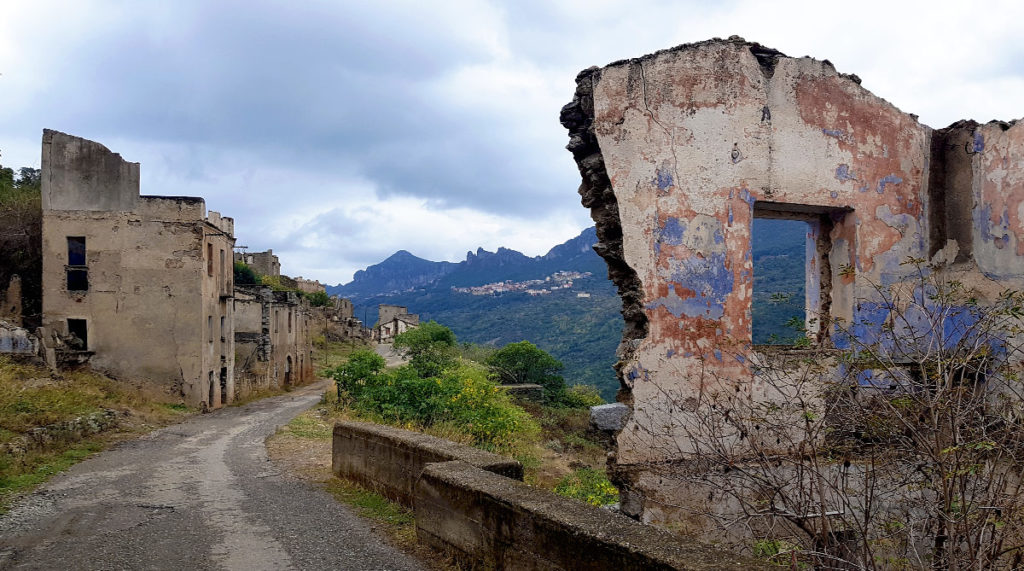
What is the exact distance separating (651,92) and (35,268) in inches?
806

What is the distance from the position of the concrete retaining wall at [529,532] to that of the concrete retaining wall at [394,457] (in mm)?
382

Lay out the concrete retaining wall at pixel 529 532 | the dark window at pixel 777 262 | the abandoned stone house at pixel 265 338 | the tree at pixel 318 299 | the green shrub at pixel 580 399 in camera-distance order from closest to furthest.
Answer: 1. the concrete retaining wall at pixel 529 532
2. the abandoned stone house at pixel 265 338
3. the green shrub at pixel 580 399
4. the dark window at pixel 777 262
5. the tree at pixel 318 299

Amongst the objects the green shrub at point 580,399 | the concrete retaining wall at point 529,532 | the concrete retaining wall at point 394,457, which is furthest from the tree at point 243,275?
the concrete retaining wall at point 529,532

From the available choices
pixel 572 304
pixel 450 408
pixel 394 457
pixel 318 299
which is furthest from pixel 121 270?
pixel 572 304

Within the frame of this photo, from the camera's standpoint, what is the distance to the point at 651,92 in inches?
235

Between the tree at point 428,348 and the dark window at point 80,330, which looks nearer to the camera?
the tree at point 428,348

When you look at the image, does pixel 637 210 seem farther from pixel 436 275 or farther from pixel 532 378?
pixel 436 275

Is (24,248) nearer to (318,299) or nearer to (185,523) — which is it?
(185,523)

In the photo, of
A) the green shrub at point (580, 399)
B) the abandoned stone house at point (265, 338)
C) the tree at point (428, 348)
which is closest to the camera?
the tree at point (428, 348)

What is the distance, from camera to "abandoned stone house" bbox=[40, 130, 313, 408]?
60.0ft

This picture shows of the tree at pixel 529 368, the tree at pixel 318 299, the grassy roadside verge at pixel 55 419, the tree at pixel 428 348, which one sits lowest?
the tree at pixel 529 368

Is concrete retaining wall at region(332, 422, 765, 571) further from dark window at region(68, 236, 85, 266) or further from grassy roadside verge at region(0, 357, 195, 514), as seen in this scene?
dark window at region(68, 236, 85, 266)

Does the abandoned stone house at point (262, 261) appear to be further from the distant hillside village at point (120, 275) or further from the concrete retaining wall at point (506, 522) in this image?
the concrete retaining wall at point (506, 522)

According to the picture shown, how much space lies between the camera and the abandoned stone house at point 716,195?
590 cm
